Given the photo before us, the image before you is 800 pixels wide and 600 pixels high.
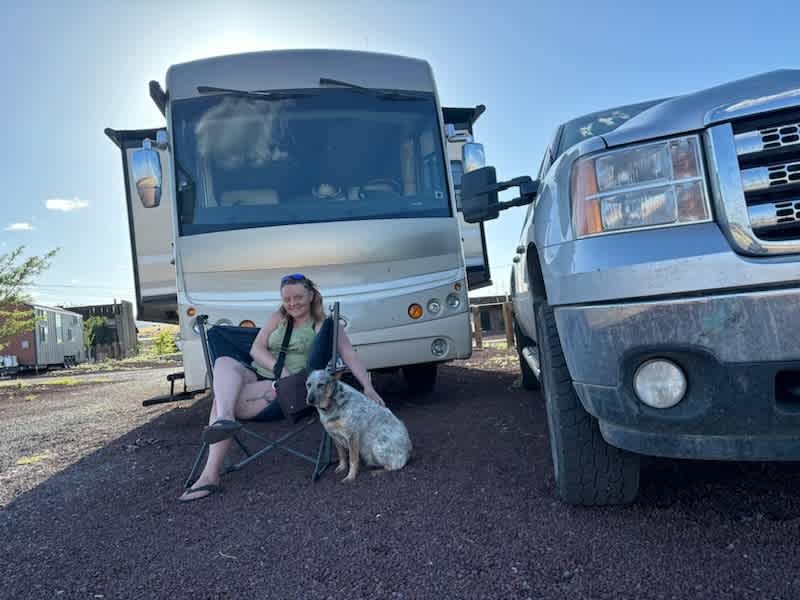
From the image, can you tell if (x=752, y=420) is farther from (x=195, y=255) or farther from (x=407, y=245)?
(x=195, y=255)

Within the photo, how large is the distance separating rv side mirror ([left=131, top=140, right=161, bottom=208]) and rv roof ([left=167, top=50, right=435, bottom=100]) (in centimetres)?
61

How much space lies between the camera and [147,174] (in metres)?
5.02

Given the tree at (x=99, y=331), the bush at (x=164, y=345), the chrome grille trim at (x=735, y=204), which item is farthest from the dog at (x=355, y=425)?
the tree at (x=99, y=331)

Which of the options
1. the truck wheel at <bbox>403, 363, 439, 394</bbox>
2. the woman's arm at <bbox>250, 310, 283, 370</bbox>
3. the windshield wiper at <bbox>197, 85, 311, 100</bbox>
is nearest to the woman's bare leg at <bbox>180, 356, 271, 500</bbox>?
the woman's arm at <bbox>250, 310, 283, 370</bbox>

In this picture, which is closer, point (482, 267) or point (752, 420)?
point (752, 420)

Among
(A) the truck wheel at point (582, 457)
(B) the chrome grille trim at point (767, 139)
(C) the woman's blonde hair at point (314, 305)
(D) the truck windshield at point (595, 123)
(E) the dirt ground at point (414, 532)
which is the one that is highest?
(D) the truck windshield at point (595, 123)

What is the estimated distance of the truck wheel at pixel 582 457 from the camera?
240cm

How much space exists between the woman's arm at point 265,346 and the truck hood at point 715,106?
105 inches

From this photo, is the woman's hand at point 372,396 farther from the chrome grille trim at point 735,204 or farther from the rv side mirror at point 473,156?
the rv side mirror at point 473,156

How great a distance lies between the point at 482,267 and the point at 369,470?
320cm

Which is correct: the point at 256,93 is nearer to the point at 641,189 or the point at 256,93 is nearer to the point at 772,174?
the point at 641,189

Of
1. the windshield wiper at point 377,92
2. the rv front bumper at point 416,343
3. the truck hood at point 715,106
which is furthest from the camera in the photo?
the windshield wiper at point 377,92

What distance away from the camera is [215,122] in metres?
5.16

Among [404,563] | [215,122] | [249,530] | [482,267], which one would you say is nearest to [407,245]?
[482,267]
